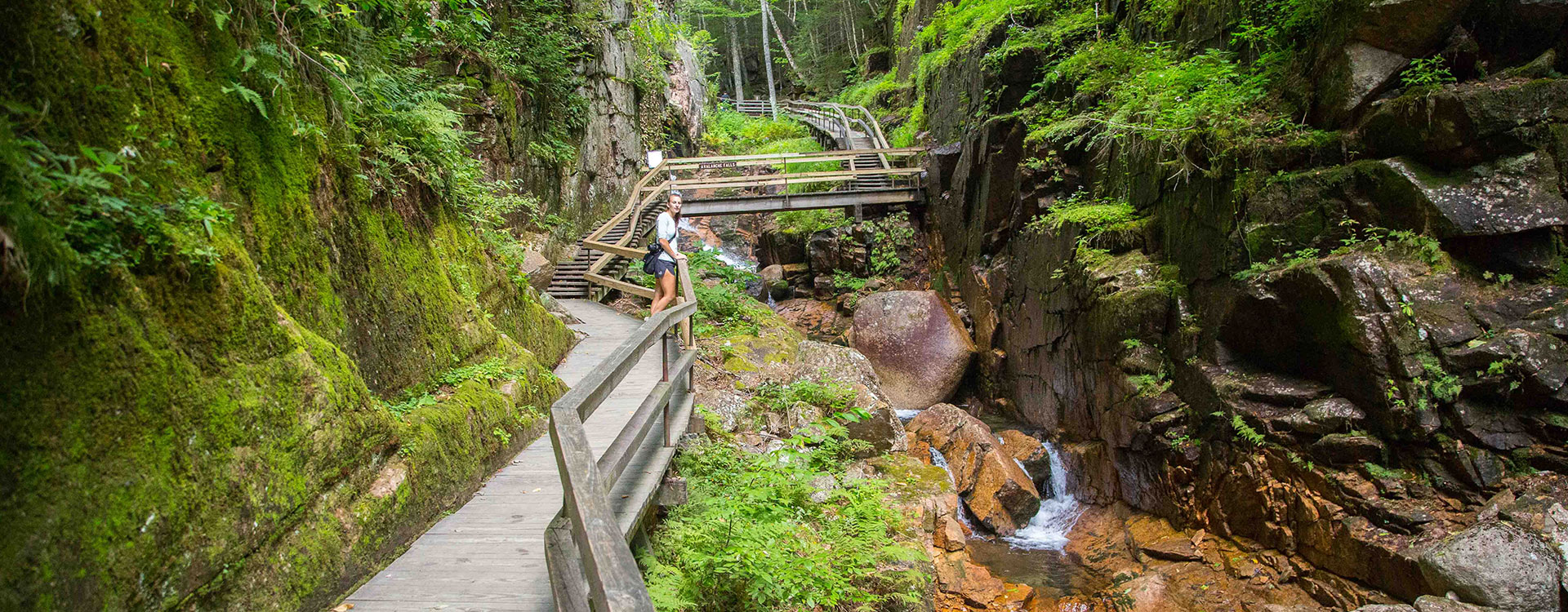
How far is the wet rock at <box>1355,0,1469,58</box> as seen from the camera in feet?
22.3

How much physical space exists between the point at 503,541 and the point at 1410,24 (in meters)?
9.21

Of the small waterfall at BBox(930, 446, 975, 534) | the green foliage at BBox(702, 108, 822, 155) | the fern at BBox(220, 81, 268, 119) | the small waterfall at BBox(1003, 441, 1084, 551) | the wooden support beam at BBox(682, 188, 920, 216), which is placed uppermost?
the green foliage at BBox(702, 108, 822, 155)

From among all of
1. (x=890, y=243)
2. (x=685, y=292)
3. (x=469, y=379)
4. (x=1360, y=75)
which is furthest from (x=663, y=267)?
(x=890, y=243)

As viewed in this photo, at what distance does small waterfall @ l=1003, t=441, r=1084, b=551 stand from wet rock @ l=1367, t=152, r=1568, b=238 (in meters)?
5.04

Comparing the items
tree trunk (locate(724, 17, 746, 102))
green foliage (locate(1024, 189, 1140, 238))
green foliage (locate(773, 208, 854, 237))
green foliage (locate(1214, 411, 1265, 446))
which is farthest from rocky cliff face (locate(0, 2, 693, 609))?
tree trunk (locate(724, 17, 746, 102))

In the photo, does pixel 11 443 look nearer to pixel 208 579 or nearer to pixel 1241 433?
pixel 208 579

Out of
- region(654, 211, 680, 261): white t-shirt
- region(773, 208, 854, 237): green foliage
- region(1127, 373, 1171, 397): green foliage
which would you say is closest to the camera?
region(654, 211, 680, 261): white t-shirt

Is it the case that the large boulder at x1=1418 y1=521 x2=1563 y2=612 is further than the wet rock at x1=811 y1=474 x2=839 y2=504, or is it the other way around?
the wet rock at x1=811 y1=474 x2=839 y2=504

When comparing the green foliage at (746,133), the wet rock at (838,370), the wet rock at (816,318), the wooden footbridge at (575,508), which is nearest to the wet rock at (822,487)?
the wooden footbridge at (575,508)

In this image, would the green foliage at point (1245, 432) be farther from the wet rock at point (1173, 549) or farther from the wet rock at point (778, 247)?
the wet rock at point (778, 247)

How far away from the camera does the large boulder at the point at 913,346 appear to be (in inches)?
526

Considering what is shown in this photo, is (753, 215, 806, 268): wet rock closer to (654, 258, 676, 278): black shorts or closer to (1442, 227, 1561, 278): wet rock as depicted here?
(654, 258, 676, 278): black shorts

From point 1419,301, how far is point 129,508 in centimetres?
911

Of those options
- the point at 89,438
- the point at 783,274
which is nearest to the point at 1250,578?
the point at 89,438
